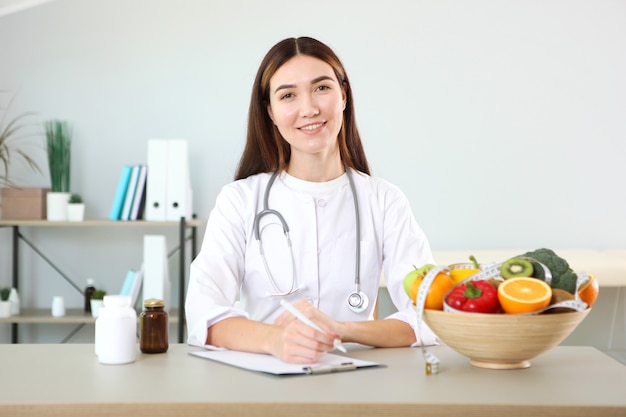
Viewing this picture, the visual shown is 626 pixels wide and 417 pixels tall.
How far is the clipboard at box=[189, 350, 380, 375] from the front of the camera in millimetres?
1438

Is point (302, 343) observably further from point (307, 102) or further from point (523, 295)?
point (307, 102)

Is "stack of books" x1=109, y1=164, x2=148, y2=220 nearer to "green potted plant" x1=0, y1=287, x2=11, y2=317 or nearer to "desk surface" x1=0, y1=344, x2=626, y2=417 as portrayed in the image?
"green potted plant" x1=0, y1=287, x2=11, y2=317

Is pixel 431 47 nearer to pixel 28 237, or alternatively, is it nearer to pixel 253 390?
pixel 28 237

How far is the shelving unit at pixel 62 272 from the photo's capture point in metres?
3.88

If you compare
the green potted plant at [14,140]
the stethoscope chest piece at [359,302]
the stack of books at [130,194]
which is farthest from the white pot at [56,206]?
the stethoscope chest piece at [359,302]

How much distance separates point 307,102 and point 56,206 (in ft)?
7.44

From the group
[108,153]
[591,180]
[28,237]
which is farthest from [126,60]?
[591,180]

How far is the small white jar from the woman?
1.40 feet

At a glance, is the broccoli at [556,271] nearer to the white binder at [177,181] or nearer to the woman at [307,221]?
the woman at [307,221]

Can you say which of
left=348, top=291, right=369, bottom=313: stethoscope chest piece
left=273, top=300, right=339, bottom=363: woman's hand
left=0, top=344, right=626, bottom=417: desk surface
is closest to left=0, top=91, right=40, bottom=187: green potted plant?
left=348, top=291, right=369, bottom=313: stethoscope chest piece

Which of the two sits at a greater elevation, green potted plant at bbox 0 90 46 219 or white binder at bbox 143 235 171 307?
green potted plant at bbox 0 90 46 219

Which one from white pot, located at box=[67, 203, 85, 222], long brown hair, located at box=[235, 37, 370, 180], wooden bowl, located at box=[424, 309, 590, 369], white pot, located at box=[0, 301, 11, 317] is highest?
long brown hair, located at box=[235, 37, 370, 180]

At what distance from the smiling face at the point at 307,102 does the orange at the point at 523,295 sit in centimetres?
81

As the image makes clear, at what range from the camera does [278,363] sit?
152 centimetres
